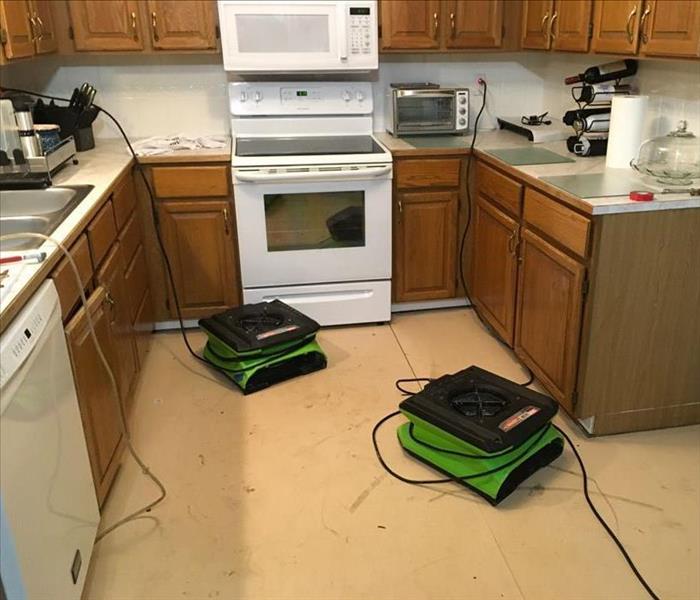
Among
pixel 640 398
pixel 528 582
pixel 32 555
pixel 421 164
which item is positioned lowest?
pixel 528 582

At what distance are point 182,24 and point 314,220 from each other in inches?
43.0

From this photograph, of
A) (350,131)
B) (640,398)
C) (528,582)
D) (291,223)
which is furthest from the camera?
(350,131)

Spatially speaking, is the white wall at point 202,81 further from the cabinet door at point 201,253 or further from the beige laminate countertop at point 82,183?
the cabinet door at point 201,253

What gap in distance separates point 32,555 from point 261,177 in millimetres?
1950

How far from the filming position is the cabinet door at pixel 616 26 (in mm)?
2400

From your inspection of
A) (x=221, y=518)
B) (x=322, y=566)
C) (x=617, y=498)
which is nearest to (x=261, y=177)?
(x=221, y=518)

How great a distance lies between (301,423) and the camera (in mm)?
2543

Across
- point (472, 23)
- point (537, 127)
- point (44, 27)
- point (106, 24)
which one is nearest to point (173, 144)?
point (106, 24)

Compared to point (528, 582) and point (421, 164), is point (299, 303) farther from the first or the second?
point (528, 582)

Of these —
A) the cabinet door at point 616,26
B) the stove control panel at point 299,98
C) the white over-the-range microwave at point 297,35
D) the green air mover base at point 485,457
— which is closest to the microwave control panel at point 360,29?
the white over-the-range microwave at point 297,35

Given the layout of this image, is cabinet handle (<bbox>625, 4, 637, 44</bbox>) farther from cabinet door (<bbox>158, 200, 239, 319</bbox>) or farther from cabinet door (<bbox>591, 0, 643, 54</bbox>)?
cabinet door (<bbox>158, 200, 239, 319</bbox>)

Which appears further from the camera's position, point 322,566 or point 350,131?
point 350,131

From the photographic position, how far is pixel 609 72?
2998mm

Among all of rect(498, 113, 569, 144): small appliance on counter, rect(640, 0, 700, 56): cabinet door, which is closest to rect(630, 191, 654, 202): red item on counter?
rect(640, 0, 700, 56): cabinet door
